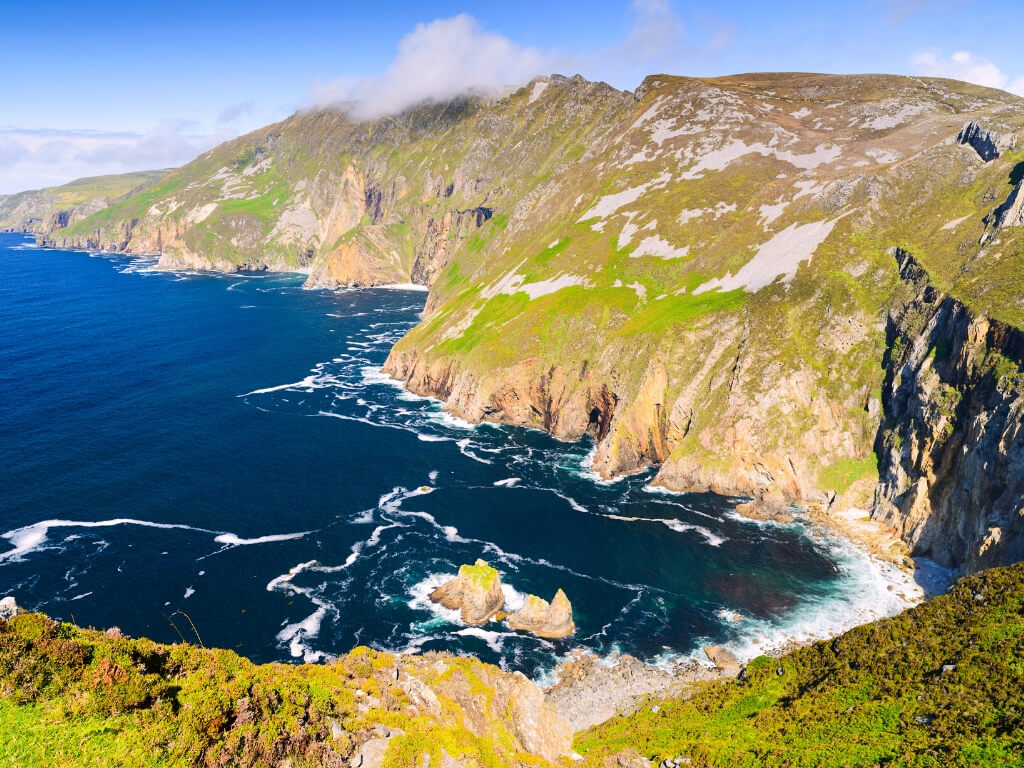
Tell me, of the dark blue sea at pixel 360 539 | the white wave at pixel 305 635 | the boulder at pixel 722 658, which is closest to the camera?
the boulder at pixel 722 658

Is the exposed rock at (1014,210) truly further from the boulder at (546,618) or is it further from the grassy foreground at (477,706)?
the boulder at (546,618)

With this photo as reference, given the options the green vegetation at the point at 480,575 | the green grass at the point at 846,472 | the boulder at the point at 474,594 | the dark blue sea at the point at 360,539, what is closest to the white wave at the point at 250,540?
the dark blue sea at the point at 360,539

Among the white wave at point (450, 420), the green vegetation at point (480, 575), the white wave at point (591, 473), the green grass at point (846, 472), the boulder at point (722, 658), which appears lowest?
the boulder at point (722, 658)

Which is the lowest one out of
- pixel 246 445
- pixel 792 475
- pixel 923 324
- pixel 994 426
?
pixel 246 445

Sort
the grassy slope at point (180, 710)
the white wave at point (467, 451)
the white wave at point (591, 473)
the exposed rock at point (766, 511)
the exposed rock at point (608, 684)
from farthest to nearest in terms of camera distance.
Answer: the white wave at point (467, 451)
the white wave at point (591, 473)
the exposed rock at point (766, 511)
the exposed rock at point (608, 684)
the grassy slope at point (180, 710)

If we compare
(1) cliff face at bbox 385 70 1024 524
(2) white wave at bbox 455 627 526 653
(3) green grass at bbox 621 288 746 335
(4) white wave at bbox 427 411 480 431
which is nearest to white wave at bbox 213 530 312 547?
(2) white wave at bbox 455 627 526 653

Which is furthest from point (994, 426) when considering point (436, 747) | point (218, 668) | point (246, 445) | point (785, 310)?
point (246, 445)

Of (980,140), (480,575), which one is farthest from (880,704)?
(980,140)

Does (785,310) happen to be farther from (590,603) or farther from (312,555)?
(312,555)
